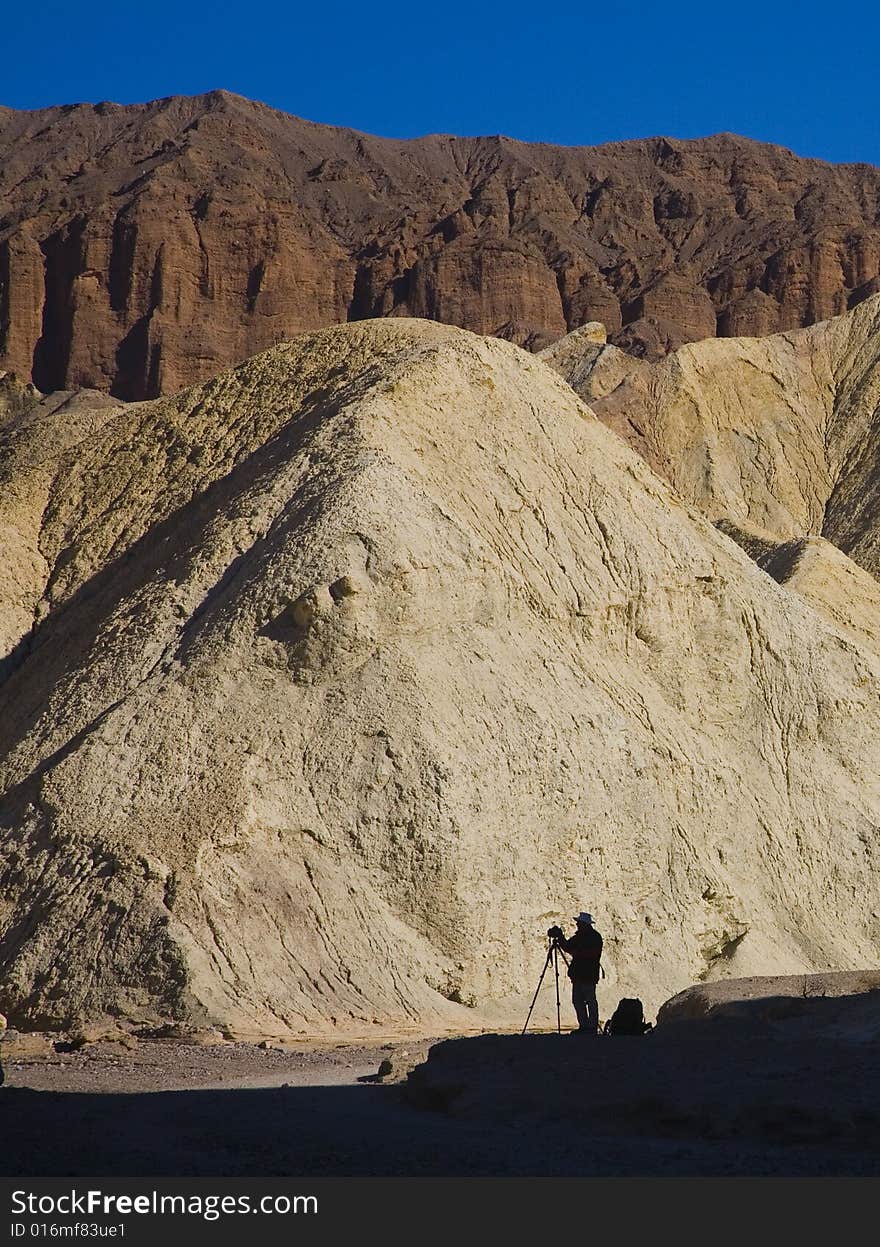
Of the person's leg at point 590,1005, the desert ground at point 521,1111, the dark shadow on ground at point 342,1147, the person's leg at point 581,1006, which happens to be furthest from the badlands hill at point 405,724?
the dark shadow on ground at point 342,1147

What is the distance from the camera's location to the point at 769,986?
74.0 ft

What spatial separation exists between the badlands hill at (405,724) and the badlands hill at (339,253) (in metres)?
79.5

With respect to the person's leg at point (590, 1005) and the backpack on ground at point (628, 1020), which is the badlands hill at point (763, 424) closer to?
the person's leg at point (590, 1005)

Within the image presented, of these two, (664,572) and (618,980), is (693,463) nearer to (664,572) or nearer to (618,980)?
(664,572)

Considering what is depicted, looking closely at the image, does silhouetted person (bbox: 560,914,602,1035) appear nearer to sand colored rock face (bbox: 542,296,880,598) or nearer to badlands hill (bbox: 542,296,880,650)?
badlands hill (bbox: 542,296,880,650)

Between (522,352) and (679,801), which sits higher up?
(522,352)

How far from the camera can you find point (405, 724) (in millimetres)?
27984

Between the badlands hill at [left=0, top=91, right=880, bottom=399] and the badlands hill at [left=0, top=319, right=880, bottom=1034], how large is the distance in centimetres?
7949

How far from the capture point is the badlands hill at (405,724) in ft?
84.6

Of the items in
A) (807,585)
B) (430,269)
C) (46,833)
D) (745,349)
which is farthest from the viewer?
(430,269)

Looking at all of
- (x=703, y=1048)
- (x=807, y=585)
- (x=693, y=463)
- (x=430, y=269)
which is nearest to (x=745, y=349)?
(x=693, y=463)

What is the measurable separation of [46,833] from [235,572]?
5.88 m

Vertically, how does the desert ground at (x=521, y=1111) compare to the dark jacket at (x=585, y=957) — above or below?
below

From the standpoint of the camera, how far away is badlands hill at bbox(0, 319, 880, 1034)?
84.6ft
